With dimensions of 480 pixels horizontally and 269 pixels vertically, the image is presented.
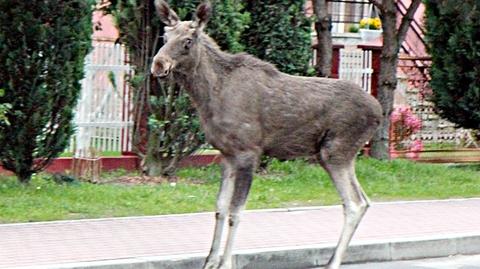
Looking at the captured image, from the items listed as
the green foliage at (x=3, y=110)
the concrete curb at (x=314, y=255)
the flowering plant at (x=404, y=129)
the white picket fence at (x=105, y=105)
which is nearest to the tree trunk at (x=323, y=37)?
the flowering plant at (x=404, y=129)

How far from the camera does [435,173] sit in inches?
685

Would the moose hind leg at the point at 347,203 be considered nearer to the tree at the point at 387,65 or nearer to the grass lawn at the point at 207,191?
the grass lawn at the point at 207,191

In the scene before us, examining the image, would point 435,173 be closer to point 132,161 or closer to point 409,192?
point 409,192

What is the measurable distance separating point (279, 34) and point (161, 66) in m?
7.32

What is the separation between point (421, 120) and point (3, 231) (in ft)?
37.9

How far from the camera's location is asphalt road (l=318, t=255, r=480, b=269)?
1064 centimetres

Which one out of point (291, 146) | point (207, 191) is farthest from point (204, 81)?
point (207, 191)

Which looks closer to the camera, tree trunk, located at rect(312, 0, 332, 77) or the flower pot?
tree trunk, located at rect(312, 0, 332, 77)

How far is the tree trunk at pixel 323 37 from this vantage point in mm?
18141

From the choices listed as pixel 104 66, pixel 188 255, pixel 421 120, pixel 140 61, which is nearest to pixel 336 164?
pixel 188 255

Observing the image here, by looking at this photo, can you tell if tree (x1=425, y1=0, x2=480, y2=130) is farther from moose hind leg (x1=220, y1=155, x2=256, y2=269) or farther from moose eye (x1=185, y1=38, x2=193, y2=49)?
moose eye (x1=185, y1=38, x2=193, y2=49)

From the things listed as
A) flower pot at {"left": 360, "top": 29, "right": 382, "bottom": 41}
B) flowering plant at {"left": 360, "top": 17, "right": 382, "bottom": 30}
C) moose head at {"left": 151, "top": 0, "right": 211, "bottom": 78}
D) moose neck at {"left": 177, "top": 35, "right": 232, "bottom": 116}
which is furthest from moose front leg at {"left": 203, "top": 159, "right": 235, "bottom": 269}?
flowering plant at {"left": 360, "top": 17, "right": 382, "bottom": 30}

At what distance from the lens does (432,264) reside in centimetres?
1091

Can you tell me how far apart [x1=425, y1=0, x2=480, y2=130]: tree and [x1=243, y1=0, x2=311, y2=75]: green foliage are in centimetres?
360
